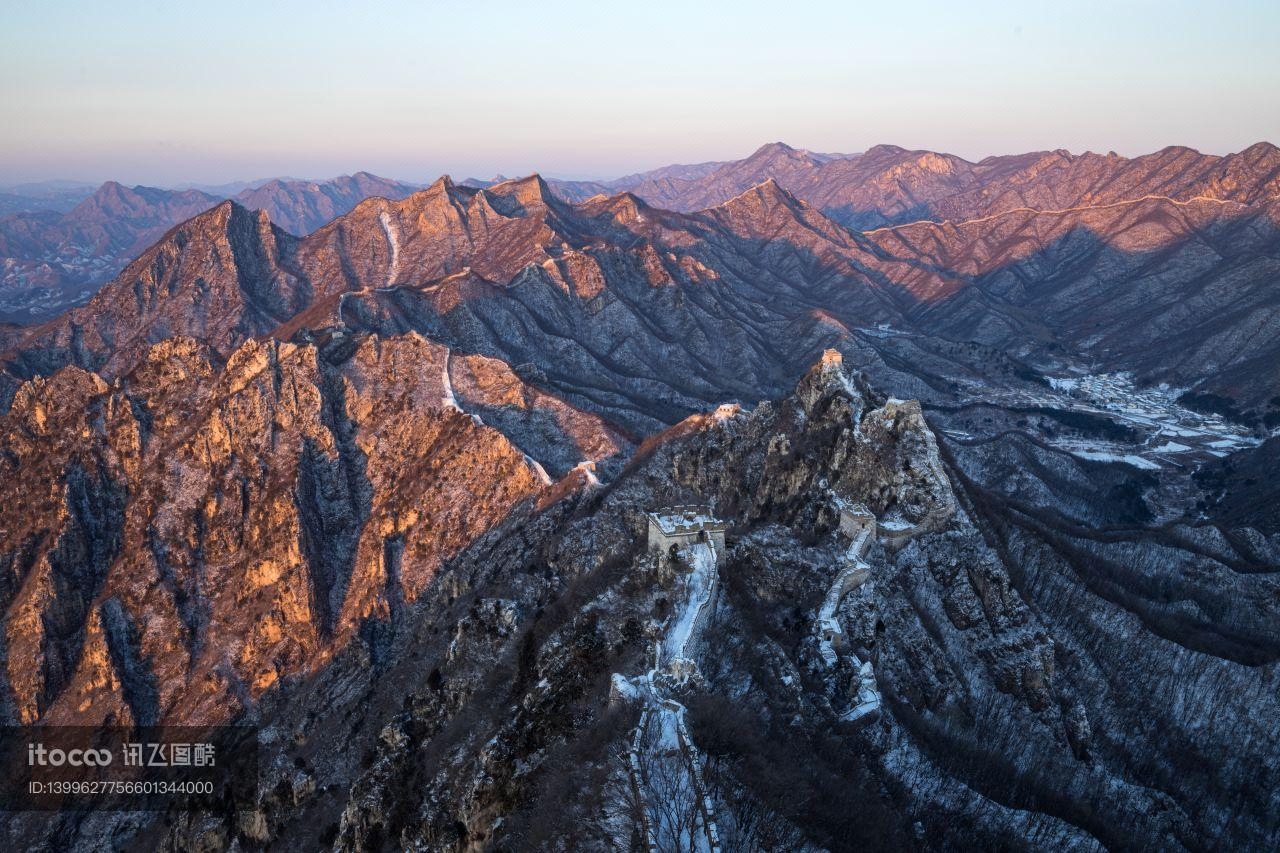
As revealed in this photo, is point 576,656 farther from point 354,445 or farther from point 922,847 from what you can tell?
point 354,445

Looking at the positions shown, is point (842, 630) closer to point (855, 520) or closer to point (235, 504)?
point (855, 520)

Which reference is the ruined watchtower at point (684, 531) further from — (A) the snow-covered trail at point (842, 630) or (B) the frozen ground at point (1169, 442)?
(B) the frozen ground at point (1169, 442)

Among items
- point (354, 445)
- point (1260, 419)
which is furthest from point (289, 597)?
point (1260, 419)

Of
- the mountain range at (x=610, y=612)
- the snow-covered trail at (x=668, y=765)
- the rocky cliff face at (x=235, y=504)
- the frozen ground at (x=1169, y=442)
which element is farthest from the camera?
the frozen ground at (x=1169, y=442)

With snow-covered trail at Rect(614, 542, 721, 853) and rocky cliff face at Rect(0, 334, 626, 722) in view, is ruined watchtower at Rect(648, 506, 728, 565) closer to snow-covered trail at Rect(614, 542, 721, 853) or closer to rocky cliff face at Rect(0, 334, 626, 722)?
snow-covered trail at Rect(614, 542, 721, 853)

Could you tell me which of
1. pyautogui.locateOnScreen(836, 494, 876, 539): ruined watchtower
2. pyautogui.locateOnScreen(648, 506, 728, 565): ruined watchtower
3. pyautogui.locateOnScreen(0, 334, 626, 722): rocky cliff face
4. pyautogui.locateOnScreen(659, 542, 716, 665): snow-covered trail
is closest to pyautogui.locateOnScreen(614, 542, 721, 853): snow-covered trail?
pyautogui.locateOnScreen(659, 542, 716, 665): snow-covered trail

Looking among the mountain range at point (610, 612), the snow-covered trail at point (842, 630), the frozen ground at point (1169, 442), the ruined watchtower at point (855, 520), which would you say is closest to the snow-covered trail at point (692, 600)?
the mountain range at point (610, 612)
